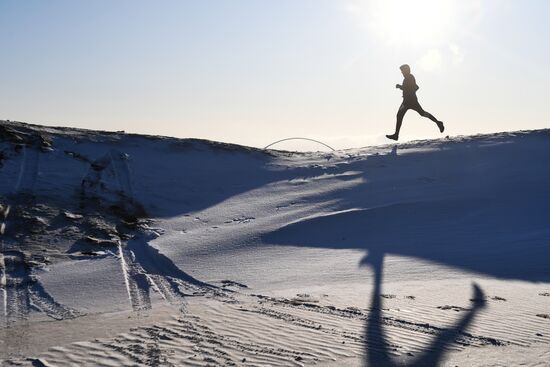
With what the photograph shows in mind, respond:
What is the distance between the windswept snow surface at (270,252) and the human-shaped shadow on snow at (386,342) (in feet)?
0.07

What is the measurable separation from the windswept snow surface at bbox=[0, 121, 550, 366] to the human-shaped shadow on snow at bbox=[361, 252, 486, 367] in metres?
0.02

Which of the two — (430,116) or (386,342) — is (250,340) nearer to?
(386,342)

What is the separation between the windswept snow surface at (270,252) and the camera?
528 cm

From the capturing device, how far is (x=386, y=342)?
17.4 ft

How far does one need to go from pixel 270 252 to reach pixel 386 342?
408 cm

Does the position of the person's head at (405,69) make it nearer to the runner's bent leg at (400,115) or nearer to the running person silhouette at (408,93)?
the running person silhouette at (408,93)

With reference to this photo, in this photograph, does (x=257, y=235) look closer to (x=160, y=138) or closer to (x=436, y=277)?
(x=436, y=277)

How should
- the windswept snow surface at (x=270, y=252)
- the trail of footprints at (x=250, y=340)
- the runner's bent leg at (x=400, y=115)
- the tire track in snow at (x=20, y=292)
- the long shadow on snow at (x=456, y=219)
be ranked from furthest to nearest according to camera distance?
the runner's bent leg at (x=400, y=115), the long shadow on snow at (x=456, y=219), the tire track in snow at (x=20, y=292), the windswept snow surface at (x=270, y=252), the trail of footprints at (x=250, y=340)

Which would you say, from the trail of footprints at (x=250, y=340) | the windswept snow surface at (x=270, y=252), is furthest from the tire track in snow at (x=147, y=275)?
the trail of footprints at (x=250, y=340)

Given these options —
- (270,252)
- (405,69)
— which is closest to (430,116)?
(405,69)

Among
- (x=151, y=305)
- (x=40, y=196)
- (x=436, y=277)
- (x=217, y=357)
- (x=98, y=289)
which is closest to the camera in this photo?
(x=217, y=357)

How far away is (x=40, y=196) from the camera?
35.1 feet

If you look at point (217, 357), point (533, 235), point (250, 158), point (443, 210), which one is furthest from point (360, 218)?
point (217, 357)

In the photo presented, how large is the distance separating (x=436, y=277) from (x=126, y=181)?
21.6ft
